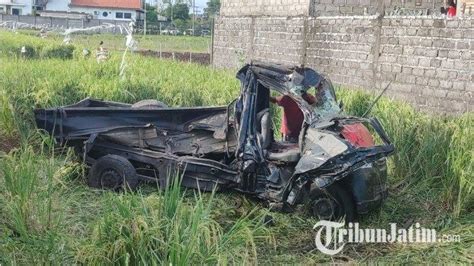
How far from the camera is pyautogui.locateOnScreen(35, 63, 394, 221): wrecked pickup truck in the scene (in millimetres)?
4852

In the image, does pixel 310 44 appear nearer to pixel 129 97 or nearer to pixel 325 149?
pixel 129 97

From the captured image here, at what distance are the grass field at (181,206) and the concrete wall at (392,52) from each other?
151cm

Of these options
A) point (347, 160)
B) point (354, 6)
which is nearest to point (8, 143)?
point (347, 160)

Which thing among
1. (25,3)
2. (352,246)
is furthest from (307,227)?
(25,3)

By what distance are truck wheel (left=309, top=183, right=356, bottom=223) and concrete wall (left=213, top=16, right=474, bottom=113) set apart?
430 cm

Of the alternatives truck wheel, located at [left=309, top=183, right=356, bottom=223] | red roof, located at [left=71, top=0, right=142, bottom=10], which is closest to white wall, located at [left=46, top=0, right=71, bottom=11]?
red roof, located at [left=71, top=0, right=142, bottom=10]

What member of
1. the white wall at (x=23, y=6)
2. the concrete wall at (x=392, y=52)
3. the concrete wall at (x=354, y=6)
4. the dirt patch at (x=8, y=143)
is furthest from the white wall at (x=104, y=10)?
the dirt patch at (x=8, y=143)

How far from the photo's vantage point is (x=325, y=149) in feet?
15.4

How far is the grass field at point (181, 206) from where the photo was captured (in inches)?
130

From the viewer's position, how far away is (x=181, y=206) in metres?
3.54

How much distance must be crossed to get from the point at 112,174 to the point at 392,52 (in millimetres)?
5927

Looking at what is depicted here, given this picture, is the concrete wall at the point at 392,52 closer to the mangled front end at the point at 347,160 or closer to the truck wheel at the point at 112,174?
the mangled front end at the point at 347,160

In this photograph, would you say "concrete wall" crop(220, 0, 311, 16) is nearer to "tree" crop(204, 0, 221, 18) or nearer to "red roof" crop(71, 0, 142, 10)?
"red roof" crop(71, 0, 142, 10)

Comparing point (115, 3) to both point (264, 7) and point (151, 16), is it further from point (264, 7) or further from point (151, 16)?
point (264, 7)
